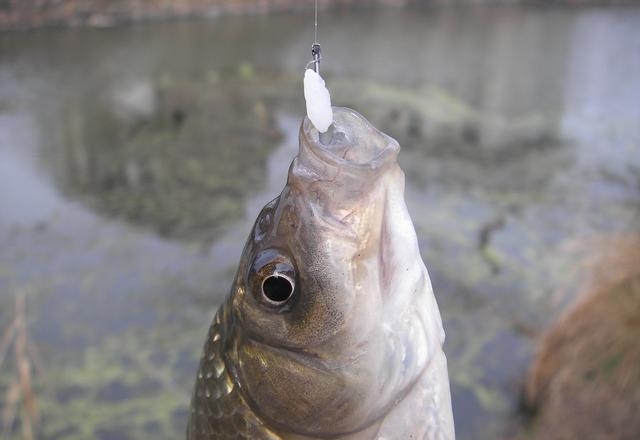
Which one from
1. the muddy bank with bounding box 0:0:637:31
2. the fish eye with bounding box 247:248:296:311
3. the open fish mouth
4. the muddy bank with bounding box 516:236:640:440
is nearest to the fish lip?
the open fish mouth

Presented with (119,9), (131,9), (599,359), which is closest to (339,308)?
(599,359)

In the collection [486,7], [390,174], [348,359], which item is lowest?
[486,7]

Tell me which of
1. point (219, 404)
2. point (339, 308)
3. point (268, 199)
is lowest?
point (268, 199)

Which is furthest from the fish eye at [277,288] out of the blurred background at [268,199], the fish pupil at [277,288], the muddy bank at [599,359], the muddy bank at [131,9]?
the muddy bank at [131,9]

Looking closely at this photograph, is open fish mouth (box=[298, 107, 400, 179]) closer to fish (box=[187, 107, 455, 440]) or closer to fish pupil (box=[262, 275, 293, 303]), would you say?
fish (box=[187, 107, 455, 440])

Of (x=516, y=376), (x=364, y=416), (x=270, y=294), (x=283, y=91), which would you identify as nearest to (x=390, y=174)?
(x=270, y=294)

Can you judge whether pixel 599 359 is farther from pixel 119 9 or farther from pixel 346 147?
pixel 119 9

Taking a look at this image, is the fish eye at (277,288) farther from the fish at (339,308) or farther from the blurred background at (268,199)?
the blurred background at (268,199)

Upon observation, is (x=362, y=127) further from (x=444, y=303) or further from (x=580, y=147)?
(x=580, y=147)
